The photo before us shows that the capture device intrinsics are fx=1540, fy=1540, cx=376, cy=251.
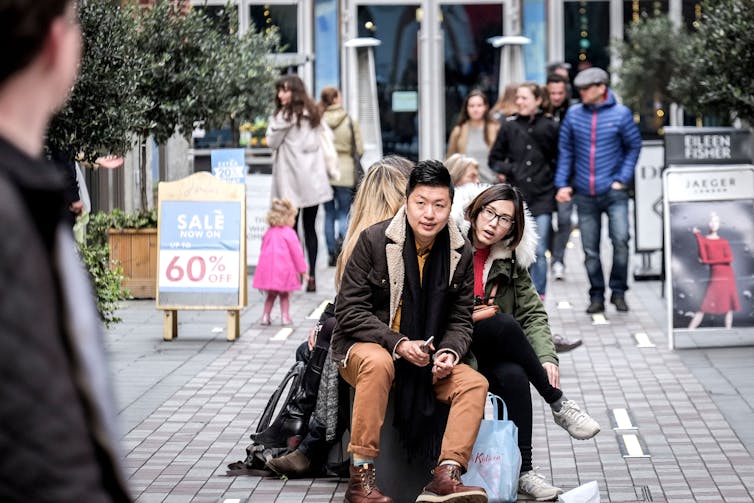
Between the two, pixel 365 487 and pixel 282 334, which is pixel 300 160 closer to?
pixel 282 334

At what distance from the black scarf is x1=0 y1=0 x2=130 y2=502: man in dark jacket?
164 inches

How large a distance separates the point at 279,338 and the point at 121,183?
272 inches

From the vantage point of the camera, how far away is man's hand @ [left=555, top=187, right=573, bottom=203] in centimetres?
1227

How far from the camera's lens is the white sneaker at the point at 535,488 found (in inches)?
251

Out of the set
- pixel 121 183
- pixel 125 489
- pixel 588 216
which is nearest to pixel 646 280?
pixel 588 216

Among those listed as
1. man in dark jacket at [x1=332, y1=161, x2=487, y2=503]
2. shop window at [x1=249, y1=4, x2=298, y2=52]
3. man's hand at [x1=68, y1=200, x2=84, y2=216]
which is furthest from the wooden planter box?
shop window at [x1=249, y1=4, x2=298, y2=52]

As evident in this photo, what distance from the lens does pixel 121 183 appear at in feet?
59.0

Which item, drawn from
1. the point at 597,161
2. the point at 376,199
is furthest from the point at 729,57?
the point at 376,199

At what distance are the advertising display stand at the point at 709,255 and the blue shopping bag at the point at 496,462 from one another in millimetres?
4865

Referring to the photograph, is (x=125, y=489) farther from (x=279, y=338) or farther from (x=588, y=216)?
(x=588, y=216)

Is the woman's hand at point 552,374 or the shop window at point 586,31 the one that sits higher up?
the shop window at point 586,31

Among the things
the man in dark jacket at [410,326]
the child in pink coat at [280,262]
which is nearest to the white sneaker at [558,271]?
the child in pink coat at [280,262]

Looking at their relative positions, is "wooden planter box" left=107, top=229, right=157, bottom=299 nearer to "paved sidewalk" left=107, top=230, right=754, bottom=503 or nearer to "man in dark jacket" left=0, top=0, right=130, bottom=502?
"paved sidewalk" left=107, top=230, right=754, bottom=503

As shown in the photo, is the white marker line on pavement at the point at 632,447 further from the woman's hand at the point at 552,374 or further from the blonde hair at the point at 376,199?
the blonde hair at the point at 376,199
